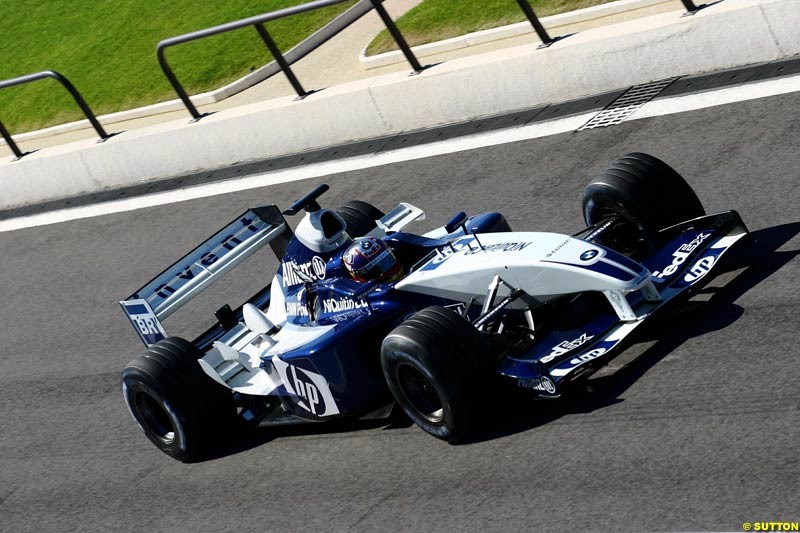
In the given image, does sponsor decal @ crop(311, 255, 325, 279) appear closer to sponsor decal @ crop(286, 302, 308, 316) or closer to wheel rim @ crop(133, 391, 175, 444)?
sponsor decal @ crop(286, 302, 308, 316)

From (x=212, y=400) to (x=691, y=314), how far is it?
350cm

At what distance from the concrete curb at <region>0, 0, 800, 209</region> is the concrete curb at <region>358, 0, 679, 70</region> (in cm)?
95

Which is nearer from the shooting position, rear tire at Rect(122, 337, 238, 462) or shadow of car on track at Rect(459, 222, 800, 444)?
shadow of car on track at Rect(459, 222, 800, 444)

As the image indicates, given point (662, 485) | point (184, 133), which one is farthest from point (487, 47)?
point (662, 485)

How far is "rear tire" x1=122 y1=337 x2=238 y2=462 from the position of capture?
28.7 ft

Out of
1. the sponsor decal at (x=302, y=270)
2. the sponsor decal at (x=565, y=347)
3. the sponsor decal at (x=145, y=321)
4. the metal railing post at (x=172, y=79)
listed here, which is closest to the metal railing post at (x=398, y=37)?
the metal railing post at (x=172, y=79)

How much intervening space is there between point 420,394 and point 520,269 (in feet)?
3.35

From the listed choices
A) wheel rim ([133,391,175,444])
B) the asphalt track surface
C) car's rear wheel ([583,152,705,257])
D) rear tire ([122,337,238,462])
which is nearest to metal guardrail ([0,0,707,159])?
the asphalt track surface

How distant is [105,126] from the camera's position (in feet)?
59.9

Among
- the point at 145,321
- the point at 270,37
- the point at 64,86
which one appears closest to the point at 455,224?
the point at 145,321

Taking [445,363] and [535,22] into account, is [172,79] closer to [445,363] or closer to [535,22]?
[535,22]

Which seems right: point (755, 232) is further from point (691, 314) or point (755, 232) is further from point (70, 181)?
point (70, 181)

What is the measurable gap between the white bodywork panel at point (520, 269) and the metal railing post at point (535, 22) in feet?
16.1

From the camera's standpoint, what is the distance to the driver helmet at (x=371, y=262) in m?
8.38
